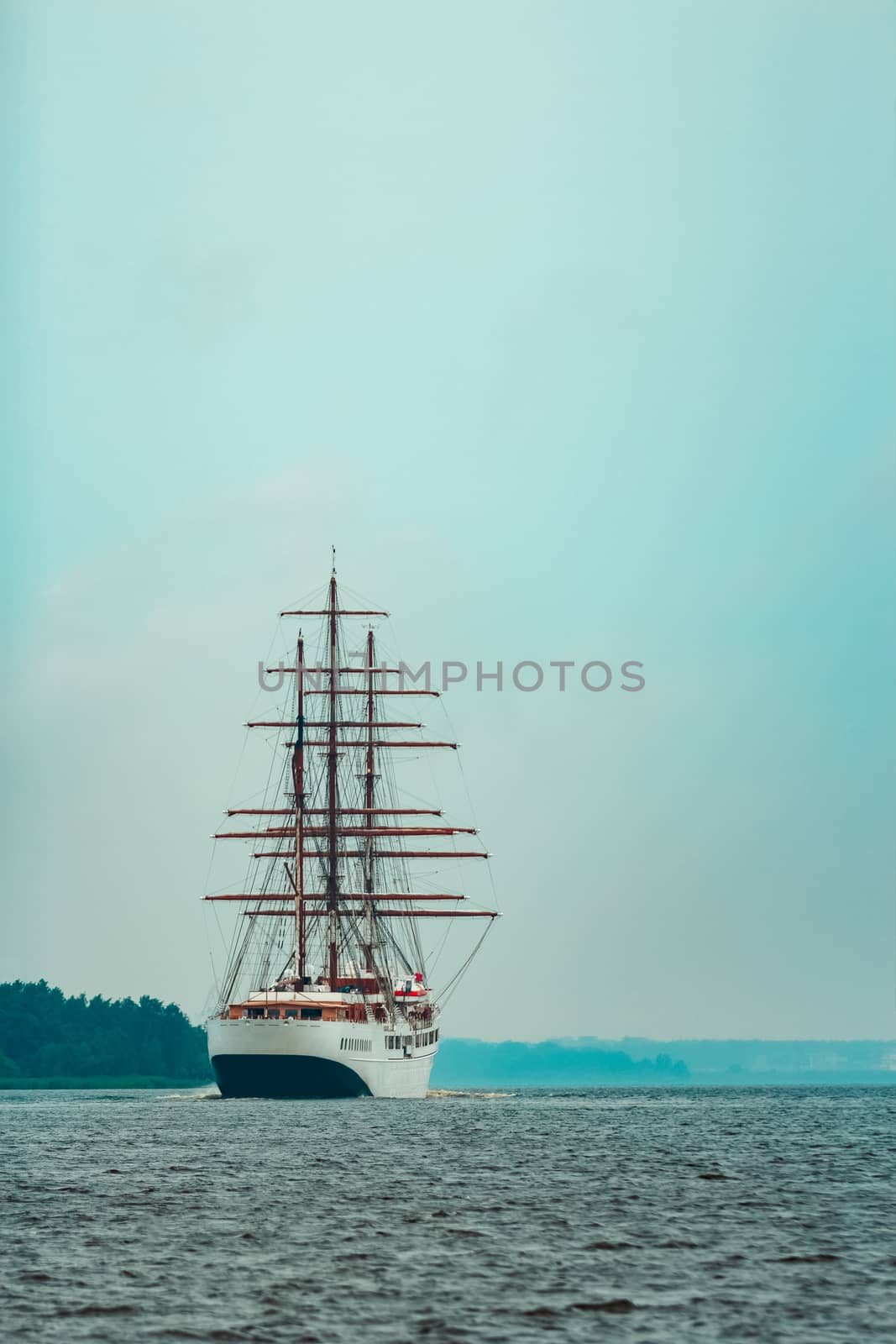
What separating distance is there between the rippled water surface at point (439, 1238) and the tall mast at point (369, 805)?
57.3m

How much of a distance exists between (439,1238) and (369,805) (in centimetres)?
10991

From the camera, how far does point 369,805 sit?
14738 cm

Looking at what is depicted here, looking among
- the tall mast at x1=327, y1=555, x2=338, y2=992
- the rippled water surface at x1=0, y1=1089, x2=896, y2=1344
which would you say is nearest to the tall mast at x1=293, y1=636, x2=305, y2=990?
the tall mast at x1=327, y1=555, x2=338, y2=992

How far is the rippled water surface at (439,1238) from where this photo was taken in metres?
27.8

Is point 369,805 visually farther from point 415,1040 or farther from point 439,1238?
point 439,1238

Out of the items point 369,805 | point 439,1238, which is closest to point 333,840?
point 369,805

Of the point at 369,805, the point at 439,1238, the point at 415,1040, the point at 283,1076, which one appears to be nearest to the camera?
the point at 439,1238

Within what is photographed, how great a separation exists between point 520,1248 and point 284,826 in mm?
94599

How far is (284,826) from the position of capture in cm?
12975

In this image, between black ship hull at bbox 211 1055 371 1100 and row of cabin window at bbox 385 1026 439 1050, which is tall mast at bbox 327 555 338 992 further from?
black ship hull at bbox 211 1055 371 1100

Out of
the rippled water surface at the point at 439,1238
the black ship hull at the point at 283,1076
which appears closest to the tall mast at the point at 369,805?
the black ship hull at the point at 283,1076

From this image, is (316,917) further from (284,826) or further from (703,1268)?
(703,1268)

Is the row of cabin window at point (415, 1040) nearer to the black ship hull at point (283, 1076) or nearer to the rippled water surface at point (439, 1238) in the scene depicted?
the black ship hull at point (283, 1076)

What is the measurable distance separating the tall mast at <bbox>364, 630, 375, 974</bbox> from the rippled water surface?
2256 inches
